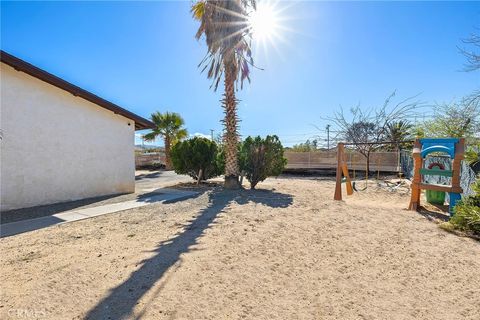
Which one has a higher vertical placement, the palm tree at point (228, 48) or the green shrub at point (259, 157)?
the palm tree at point (228, 48)

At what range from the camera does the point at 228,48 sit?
10.3 m

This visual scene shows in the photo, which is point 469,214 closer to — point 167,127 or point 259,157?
point 259,157

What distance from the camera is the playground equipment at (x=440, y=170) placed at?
18.5 ft

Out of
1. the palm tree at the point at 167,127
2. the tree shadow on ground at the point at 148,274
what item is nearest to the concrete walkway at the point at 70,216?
the tree shadow on ground at the point at 148,274

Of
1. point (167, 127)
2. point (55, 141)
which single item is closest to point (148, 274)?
point (55, 141)

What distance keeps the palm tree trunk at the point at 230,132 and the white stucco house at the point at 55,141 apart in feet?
13.2

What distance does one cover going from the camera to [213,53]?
10836mm

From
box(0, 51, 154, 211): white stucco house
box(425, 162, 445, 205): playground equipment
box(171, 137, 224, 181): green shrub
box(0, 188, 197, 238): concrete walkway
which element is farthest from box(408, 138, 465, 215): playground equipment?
box(0, 51, 154, 211): white stucco house

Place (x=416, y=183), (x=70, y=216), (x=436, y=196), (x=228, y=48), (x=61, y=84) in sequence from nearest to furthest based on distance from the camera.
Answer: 1. (x=70, y=216)
2. (x=416, y=183)
3. (x=436, y=196)
4. (x=61, y=84)
5. (x=228, y=48)

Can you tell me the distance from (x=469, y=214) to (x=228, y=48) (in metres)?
9.46

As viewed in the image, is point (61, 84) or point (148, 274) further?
point (61, 84)

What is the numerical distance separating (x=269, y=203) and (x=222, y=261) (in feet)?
13.7

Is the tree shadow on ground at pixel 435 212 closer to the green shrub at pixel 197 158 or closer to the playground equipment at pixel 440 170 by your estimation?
the playground equipment at pixel 440 170

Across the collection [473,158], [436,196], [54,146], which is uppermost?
[54,146]
